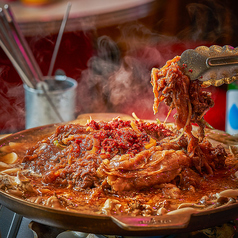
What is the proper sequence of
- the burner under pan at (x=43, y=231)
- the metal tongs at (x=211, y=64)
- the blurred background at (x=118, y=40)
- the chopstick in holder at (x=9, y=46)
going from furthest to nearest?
the blurred background at (x=118, y=40) < the chopstick in holder at (x=9, y=46) < the metal tongs at (x=211, y=64) < the burner under pan at (x=43, y=231)

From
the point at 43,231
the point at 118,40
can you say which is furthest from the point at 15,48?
the point at 118,40

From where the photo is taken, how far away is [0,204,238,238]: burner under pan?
222 centimetres

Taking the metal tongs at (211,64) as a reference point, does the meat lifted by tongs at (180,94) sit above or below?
below

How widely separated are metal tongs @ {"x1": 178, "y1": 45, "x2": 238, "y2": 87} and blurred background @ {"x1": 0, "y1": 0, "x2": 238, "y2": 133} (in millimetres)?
3728

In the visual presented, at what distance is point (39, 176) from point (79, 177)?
411 mm

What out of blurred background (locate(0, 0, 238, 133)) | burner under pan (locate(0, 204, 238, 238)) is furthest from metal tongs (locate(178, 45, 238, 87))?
blurred background (locate(0, 0, 238, 133))

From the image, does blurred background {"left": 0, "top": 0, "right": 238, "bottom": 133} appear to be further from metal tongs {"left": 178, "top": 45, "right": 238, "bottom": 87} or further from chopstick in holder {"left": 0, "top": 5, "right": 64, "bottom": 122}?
metal tongs {"left": 178, "top": 45, "right": 238, "bottom": 87}

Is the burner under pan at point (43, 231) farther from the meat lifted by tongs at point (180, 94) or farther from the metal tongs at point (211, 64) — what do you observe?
the metal tongs at point (211, 64)

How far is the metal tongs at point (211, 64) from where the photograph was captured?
2.42 m

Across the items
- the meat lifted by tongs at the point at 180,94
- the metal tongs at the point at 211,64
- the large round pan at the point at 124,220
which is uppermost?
the metal tongs at the point at 211,64

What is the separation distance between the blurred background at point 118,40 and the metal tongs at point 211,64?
12.2 feet

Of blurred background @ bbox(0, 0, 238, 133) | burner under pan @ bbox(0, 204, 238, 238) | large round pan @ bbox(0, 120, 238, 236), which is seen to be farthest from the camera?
blurred background @ bbox(0, 0, 238, 133)

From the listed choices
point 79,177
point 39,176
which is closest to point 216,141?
point 79,177

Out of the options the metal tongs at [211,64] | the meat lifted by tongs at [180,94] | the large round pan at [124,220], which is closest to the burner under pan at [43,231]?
the large round pan at [124,220]
